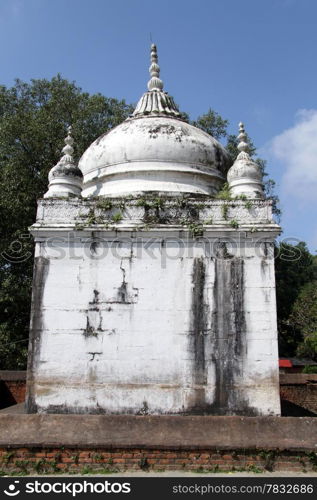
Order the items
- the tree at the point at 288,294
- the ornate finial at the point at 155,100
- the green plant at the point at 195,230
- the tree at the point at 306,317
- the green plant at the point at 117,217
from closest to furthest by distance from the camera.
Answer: the green plant at the point at 195,230, the green plant at the point at 117,217, the ornate finial at the point at 155,100, the tree at the point at 306,317, the tree at the point at 288,294

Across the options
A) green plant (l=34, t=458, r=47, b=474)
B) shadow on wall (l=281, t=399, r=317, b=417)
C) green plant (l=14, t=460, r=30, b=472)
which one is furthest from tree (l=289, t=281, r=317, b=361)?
green plant (l=14, t=460, r=30, b=472)

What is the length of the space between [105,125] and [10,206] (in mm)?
6001

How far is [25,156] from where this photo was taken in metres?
18.3

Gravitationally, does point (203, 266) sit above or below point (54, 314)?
above

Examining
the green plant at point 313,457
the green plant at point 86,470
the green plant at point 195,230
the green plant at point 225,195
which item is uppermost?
the green plant at point 225,195

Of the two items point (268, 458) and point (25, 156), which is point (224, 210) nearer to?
point (268, 458)

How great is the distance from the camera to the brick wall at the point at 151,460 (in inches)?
218

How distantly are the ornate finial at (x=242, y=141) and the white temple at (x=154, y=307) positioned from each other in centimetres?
168

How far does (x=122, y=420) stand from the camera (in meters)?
5.84

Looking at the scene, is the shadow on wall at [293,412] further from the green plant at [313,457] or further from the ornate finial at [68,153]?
the ornate finial at [68,153]

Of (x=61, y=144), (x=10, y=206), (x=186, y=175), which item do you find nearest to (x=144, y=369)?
(x=186, y=175)

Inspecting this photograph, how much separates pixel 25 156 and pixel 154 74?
8.07 meters

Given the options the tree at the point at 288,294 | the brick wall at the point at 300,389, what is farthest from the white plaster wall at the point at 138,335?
the tree at the point at 288,294
